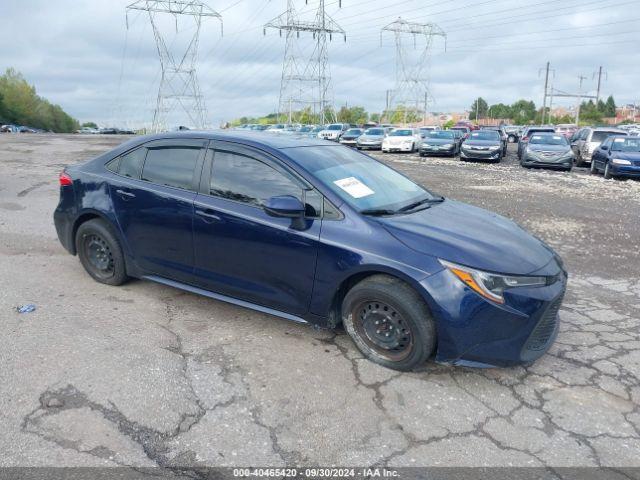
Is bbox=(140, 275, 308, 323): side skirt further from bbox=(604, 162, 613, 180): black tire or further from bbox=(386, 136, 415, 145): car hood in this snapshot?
bbox=(386, 136, 415, 145): car hood

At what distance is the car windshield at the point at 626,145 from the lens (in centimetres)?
1612

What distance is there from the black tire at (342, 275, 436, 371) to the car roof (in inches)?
55.3

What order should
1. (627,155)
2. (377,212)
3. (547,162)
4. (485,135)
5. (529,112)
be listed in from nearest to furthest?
(377,212) → (627,155) → (547,162) → (485,135) → (529,112)

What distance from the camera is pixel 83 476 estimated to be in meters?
2.50

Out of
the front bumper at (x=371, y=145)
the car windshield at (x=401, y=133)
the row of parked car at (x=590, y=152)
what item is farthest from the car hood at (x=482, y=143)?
the front bumper at (x=371, y=145)

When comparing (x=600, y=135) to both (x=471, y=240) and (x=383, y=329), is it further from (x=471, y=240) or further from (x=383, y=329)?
(x=383, y=329)

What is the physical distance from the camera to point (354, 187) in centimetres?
400

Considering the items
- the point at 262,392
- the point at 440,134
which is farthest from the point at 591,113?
the point at 262,392

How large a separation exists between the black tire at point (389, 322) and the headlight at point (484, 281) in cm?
32

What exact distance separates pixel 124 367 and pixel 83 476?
1060mm

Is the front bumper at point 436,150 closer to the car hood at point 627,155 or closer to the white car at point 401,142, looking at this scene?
the white car at point 401,142

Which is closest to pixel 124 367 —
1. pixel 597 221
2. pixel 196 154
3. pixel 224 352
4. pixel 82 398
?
pixel 82 398

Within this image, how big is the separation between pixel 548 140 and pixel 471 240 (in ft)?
60.1

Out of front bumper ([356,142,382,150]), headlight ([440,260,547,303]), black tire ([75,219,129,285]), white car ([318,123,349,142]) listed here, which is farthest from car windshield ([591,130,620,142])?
black tire ([75,219,129,285])
